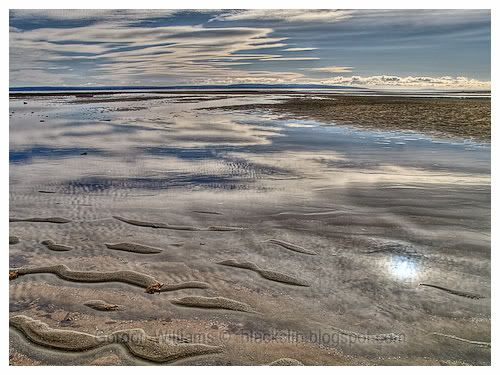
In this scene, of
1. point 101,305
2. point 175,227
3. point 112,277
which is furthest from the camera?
point 175,227

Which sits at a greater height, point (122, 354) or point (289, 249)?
point (289, 249)

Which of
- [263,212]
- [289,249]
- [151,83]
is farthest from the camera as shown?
[151,83]

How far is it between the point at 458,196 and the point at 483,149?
266cm

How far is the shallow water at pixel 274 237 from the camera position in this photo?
301 cm

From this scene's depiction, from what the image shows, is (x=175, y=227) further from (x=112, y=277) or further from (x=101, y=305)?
(x=101, y=305)

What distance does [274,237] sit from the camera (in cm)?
426

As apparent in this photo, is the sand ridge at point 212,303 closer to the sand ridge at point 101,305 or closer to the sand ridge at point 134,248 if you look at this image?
the sand ridge at point 101,305

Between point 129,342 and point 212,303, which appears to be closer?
point 129,342

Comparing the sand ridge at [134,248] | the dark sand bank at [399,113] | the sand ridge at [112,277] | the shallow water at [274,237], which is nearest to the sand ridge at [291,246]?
the shallow water at [274,237]

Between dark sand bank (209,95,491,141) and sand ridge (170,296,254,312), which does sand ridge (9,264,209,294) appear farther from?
dark sand bank (209,95,491,141)

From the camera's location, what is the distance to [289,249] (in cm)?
404

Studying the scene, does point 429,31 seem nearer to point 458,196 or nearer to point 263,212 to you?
point 458,196

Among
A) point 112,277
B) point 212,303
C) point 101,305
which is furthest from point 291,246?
point 101,305
